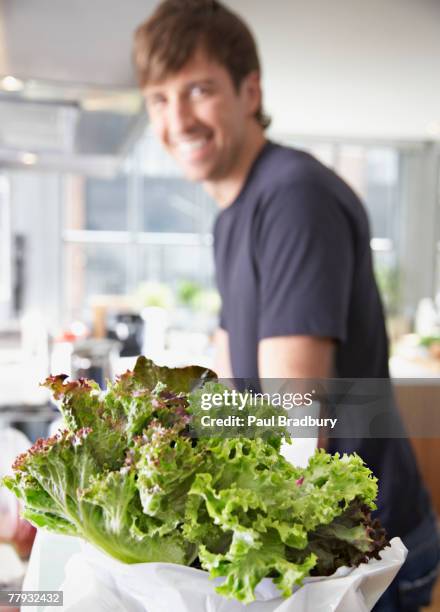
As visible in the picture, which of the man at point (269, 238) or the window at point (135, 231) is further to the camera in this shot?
the window at point (135, 231)

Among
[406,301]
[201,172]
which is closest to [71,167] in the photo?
[201,172]

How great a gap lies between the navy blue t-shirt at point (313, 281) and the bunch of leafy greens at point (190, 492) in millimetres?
580

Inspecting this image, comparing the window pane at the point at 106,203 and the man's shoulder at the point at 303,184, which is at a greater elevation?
the window pane at the point at 106,203

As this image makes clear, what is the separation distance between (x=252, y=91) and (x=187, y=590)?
3.45 ft

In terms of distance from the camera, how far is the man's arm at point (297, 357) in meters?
0.99

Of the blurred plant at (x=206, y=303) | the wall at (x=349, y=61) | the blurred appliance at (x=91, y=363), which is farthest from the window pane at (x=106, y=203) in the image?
the blurred appliance at (x=91, y=363)

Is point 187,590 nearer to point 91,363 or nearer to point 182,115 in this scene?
point 182,115

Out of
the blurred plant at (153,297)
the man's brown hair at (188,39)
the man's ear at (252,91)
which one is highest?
the man's brown hair at (188,39)

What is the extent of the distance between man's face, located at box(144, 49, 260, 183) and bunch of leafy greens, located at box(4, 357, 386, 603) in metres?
0.87

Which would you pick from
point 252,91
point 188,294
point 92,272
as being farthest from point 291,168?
point 92,272

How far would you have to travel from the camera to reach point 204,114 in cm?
123

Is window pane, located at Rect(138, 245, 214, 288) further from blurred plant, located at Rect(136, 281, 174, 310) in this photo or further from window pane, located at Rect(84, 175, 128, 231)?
blurred plant, located at Rect(136, 281, 174, 310)

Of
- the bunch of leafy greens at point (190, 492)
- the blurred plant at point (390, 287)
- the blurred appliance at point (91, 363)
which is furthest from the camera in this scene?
the blurred plant at point (390, 287)

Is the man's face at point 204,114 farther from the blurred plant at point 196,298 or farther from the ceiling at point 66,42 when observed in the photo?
the blurred plant at point 196,298
